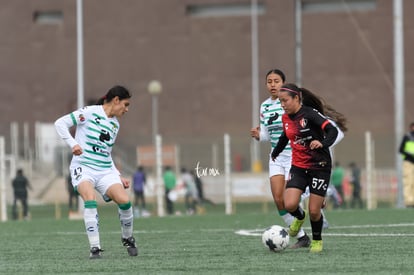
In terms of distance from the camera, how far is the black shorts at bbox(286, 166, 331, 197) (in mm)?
13953

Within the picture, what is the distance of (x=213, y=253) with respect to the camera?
14.2 m

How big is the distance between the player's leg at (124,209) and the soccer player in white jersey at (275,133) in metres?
2.23

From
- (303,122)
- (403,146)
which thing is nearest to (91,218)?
(303,122)

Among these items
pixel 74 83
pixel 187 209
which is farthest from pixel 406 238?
pixel 74 83

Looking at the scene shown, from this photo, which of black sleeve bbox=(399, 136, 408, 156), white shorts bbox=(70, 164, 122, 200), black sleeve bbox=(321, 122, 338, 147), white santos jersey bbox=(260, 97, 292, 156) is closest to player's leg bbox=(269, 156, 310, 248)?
white santos jersey bbox=(260, 97, 292, 156)

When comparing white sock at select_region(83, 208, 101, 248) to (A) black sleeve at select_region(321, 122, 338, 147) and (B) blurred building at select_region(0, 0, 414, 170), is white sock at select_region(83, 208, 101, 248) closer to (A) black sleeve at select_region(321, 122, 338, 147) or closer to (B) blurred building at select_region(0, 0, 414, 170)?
(A) black sleeve at select_region(321, 122, 338, 147)

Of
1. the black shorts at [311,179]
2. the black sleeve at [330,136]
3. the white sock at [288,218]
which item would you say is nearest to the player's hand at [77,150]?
the black shorts at [311,179]

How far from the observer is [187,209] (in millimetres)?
39219

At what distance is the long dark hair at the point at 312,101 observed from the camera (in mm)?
14008

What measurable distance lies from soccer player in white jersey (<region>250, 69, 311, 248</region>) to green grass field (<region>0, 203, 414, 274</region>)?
0.76m

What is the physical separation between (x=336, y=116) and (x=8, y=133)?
49.5 m

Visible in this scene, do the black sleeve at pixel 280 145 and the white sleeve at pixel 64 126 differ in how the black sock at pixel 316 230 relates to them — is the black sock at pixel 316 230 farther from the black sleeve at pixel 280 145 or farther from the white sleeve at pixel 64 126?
the white sleeve at pixel 64 126

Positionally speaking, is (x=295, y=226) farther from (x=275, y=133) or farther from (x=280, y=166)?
(x=275, y=133)

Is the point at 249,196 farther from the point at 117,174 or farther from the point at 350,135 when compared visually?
the point at 117,174
